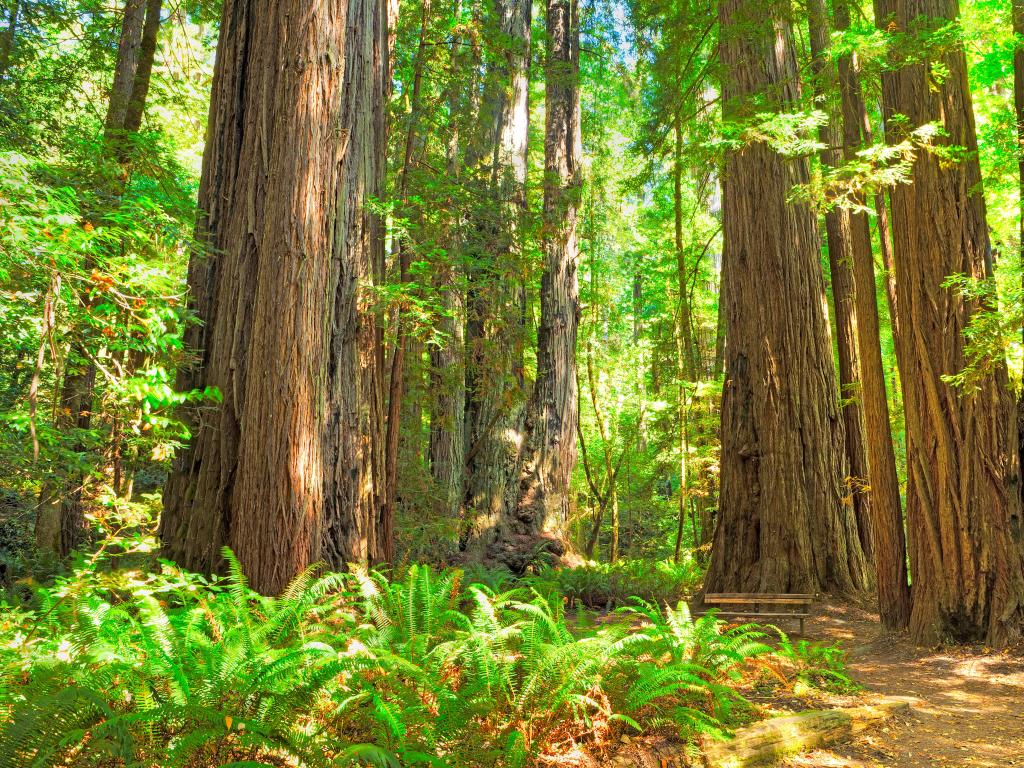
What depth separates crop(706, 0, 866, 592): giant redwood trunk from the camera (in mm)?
9289

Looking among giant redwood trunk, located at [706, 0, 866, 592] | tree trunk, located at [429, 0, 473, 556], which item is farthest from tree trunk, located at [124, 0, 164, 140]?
giant redwood trunk, located at [706, 0, 866, 592]

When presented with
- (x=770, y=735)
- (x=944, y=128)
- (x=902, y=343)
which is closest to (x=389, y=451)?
(x=770, y=735)

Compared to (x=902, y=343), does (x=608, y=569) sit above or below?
below

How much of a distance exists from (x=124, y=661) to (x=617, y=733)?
256 centimetres

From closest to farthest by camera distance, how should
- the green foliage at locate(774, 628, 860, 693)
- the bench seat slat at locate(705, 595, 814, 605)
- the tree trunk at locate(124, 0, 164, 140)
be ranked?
1. the green foliage at locate(774, 628, 860, 693)
2. the bench seat slat at locate(705, 595, 814, 605)
3. the tree trunk at locate(124, 0, 164, 140)

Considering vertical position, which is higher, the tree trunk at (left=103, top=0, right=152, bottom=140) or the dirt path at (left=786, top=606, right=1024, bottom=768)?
the tree trunk at (left=103, top=0, right=152, bottom=140)

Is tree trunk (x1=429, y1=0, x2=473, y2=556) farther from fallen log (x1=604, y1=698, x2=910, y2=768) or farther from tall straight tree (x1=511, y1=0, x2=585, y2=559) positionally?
fallen log (x1=604, y1=698, x2=910, y2=768)

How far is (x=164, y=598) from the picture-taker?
18.8ft

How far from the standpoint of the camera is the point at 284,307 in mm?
6141

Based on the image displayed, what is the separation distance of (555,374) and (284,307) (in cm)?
769

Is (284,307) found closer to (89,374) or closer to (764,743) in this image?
(89,374)

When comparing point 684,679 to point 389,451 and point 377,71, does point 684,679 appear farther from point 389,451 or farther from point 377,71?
point 377,71

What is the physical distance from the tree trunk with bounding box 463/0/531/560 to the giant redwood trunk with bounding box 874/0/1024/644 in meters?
4.35

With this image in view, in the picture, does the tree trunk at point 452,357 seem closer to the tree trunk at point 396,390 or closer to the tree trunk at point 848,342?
the tree trunk at point 396,390
